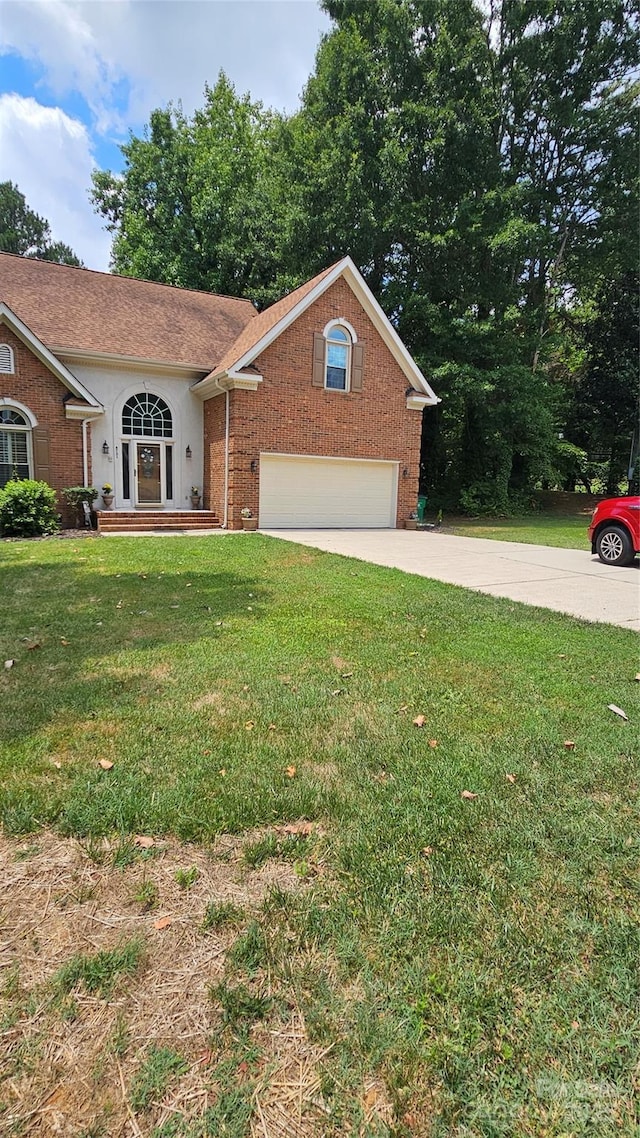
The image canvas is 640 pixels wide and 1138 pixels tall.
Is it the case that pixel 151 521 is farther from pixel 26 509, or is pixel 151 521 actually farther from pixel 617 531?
pixel 617 531

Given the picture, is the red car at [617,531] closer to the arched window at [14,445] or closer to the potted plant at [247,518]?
the potted plant at [247,518]

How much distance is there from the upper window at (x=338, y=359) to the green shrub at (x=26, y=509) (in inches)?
325

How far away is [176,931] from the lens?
1.93m

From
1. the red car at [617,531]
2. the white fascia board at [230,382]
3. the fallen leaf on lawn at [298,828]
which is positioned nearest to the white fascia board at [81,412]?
the white fascia board at [230,382]

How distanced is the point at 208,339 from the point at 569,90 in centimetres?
1705

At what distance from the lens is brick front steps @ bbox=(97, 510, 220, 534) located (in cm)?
1394

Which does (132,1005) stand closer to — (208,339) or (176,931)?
(176,931)

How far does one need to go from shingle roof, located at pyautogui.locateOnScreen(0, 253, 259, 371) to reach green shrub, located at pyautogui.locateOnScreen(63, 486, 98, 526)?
3781mm

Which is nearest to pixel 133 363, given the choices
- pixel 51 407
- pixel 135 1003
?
pixel 51 407

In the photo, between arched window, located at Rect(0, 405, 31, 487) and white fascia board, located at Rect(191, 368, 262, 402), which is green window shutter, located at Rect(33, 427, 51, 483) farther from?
white fascia board, located at Rect(191, 368, 262, 402)

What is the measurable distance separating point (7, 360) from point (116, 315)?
4.55 meters

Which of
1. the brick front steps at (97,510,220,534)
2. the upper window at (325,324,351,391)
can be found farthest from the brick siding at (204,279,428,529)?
the brick front steps at (97,510,220,534)

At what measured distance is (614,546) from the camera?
400 inches

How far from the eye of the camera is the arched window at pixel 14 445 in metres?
13.7
